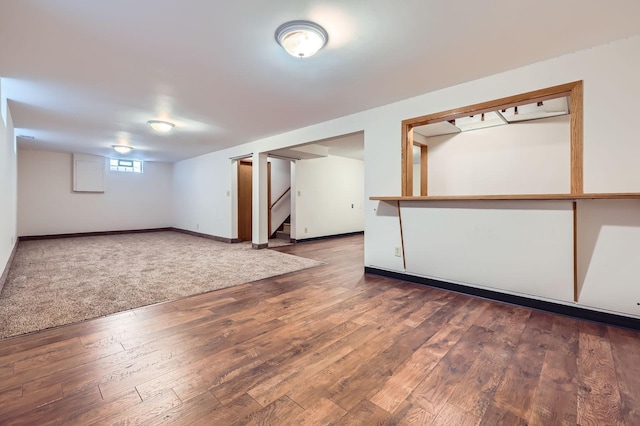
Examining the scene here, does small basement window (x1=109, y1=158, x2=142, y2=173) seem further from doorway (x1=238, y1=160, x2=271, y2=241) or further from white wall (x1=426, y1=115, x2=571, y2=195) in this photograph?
white wall (x1=426, y1=115, x2=571, y2=195)

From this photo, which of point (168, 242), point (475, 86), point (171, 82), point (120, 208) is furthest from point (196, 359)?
point (120, 208)

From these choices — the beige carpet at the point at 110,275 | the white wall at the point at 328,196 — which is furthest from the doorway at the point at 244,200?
the white wall at the point at 328,196

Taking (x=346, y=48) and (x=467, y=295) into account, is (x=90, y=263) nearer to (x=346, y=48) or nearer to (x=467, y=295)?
(x=346, y=48)

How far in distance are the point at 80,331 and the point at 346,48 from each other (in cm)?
307

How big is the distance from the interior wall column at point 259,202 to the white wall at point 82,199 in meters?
4.84

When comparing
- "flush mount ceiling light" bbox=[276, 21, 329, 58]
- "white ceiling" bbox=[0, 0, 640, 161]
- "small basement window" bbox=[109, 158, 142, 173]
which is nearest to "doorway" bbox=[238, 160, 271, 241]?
"white ceiling" bbox=[0, 0, 640, 161]

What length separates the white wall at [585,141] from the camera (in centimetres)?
222

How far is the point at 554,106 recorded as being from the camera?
3453 millimetres

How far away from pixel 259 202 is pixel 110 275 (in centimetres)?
292

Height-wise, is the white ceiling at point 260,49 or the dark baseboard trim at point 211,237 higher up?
the white ceiling at point 260,49

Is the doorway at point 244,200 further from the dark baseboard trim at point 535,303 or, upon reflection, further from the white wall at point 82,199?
the dark baseboard trim at point 535,303

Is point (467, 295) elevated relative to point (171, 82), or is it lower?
lower

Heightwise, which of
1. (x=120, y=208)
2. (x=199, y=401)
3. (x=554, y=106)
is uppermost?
(x=554, y=106)

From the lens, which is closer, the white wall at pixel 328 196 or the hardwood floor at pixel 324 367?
the hardwood floor at pixel 324 367
